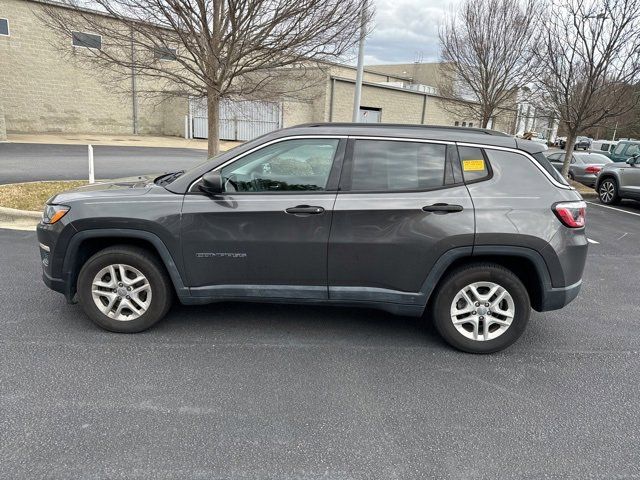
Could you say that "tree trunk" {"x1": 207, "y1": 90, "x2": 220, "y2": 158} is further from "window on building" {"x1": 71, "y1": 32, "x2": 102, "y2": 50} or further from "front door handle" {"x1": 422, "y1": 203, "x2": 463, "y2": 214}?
"front door handle" {"x1": 422, "y1": 203, "x2": 463, "y2": 214}

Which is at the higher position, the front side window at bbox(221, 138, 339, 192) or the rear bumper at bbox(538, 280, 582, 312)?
the front side window at bbox(221, 138, 339, 192)

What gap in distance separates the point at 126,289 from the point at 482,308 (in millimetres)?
2868

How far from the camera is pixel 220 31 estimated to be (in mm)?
7617

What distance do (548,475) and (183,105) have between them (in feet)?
104

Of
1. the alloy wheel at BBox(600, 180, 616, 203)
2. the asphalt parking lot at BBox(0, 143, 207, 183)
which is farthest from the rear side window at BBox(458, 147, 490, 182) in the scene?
the alloy wheel at BBox(600, 180, 616, 203)

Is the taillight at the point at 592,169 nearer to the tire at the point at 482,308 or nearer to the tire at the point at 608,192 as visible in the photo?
the tire at the point at 608,192

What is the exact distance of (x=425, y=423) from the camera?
2871 mm

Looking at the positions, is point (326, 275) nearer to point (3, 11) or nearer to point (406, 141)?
point (406, 141)

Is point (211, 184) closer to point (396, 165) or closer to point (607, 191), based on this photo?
point (396, 165)

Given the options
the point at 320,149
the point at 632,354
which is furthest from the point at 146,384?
the point at 632,354

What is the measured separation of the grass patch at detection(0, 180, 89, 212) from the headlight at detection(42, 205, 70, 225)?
4.64 m

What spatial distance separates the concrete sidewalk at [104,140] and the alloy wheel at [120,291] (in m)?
20.8

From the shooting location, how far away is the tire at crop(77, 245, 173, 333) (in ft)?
12.3

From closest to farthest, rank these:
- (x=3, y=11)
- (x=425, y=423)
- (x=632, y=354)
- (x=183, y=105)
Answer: (x=425, y=423), (x=632, y=354), (x=3, y=11), (x=183, y=105)
